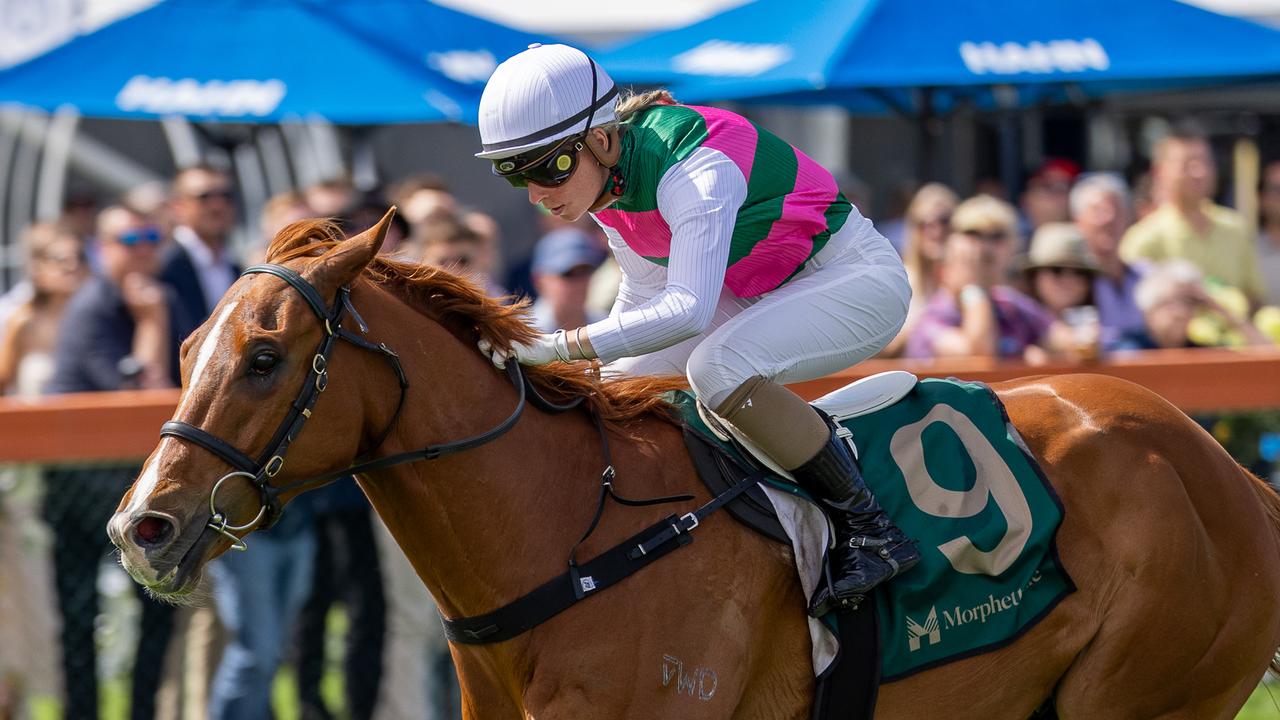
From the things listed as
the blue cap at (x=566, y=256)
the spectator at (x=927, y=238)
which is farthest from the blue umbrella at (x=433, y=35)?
the spectator at (x=927, y=238)

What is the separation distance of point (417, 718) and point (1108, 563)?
2872 mm

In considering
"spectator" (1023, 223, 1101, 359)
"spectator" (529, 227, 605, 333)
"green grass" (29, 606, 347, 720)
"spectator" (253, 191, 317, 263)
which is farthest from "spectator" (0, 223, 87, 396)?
"spectator" (1023, 223, 1101, 359)

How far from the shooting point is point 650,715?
3.53 metres

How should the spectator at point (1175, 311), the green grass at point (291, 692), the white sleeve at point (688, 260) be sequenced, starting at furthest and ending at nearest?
the spectator at point (1175, 311)
the green grass at point (291, 692)
the white sleeve at point (688, 260)

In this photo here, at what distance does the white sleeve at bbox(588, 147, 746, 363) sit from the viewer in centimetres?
351

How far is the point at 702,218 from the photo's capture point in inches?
140

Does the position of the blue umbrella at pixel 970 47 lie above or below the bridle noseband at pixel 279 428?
below

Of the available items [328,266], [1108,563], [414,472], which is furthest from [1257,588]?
[328,266]

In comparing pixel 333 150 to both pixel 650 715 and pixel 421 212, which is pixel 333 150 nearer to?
pixel 421 212

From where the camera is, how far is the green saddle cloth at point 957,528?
12.9 ft

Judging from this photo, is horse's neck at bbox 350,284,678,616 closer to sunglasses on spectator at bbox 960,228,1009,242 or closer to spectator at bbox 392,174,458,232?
spectator at bbox 392,174,458,232

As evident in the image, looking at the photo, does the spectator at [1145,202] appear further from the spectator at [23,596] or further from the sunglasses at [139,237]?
the spectator at [23,596]

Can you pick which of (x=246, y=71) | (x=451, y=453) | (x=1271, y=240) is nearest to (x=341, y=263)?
(x=451, y=453)

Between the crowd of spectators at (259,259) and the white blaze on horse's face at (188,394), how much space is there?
155 centimetres
